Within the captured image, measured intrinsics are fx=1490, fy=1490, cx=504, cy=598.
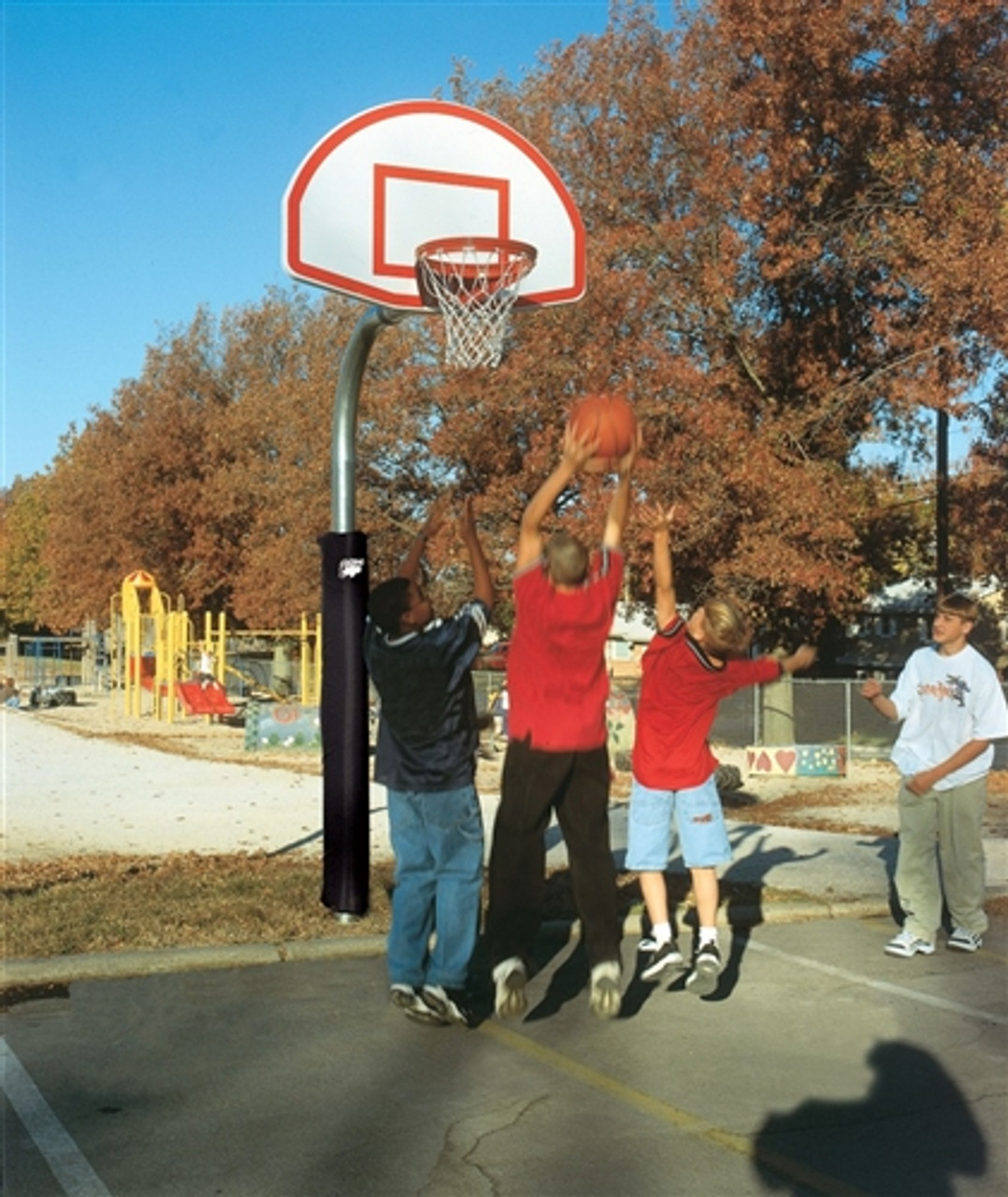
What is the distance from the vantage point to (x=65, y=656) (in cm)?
8262

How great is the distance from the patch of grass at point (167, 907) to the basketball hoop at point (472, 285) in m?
3.34

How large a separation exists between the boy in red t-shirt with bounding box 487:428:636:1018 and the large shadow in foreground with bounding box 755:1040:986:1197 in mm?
1119

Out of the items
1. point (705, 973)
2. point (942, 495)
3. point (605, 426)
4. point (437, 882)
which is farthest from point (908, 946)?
point (942, 495)

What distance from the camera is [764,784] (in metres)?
19.4

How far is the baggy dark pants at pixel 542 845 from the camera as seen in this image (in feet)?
20.9

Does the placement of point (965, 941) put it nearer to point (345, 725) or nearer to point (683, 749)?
point (683, 749)

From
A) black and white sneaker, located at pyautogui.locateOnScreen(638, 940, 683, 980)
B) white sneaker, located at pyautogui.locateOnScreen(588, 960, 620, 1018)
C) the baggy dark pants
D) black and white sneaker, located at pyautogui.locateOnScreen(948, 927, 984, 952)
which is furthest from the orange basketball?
black and white sneaker, located at pyautogui.locateOnScreen(948, 927, 984, 952)

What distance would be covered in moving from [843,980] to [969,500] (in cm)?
1959

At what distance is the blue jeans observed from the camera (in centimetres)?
640

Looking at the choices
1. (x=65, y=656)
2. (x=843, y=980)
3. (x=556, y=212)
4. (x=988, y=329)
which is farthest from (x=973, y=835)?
(x=65, y=656)

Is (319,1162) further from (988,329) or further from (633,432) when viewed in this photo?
(988,329)

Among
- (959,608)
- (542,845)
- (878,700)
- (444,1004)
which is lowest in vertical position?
(444,1004)

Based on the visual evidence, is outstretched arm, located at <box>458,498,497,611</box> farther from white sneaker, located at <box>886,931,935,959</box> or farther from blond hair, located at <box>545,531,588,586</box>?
white sneaker, located at <box>886,931,935,959</box>

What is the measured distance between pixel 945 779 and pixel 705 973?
7.01 feet
